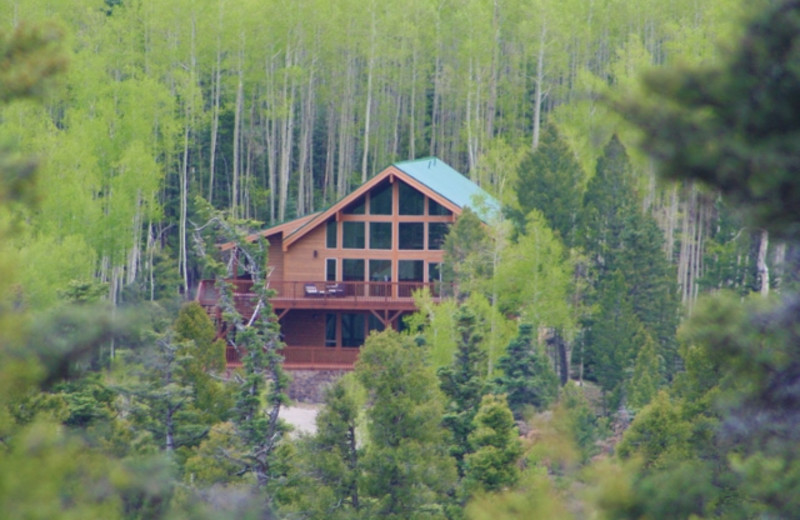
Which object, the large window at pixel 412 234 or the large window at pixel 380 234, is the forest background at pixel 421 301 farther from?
the large window at pixel 380 234

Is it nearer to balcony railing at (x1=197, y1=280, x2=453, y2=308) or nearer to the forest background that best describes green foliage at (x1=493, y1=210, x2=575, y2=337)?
the forest background

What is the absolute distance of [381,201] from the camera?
110ft

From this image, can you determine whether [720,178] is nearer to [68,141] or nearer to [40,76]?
[40,76]

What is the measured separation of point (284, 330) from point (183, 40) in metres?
13.4

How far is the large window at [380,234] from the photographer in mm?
33656

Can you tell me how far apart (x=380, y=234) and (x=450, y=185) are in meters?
3.06

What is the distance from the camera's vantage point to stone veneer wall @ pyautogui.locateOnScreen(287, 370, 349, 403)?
30391 mm

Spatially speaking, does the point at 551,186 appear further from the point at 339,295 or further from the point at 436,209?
the point at 339,295

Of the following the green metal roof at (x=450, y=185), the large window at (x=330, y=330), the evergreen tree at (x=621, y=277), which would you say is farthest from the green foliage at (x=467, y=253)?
the large window at (x=330, y=330)

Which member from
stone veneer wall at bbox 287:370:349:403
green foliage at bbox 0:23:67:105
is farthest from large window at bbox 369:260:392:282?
green foliage at bbox 0:23:67:105

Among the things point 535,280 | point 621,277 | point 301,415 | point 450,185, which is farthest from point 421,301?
point 450,185

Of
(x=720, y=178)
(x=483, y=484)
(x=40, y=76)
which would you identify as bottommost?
(x=483, y=484)

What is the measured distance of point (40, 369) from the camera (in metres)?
4.97

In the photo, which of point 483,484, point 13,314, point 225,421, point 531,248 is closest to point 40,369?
point 13,314
